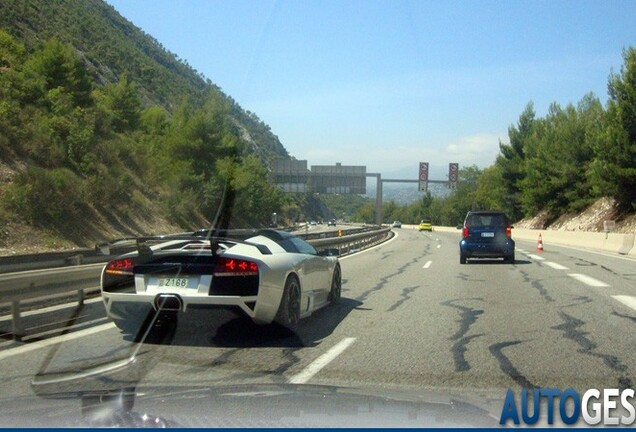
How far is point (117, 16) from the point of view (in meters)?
147

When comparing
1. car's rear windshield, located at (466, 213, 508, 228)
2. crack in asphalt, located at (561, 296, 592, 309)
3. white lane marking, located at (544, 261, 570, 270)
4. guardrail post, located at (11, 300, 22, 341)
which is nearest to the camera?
guardrail post, located at (11, 300, 22, 341)

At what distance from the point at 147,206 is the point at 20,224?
55.0ft

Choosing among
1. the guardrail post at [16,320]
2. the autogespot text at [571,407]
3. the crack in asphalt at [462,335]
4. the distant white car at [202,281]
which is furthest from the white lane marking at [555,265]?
the guardrail post at [16,320]

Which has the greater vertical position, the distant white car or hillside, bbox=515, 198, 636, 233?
hillside, bbox=515, 198, 636, 233

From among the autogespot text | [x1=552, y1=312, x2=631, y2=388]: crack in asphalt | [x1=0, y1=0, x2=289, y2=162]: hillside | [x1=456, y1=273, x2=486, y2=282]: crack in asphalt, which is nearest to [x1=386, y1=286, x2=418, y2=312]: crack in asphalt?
[x1=456, y1=273, x2=486, y2=282]: crack in asphalt

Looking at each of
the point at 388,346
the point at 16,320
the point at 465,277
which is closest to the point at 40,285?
the point at 16,320

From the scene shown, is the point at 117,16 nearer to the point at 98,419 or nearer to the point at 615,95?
the point at 615,95

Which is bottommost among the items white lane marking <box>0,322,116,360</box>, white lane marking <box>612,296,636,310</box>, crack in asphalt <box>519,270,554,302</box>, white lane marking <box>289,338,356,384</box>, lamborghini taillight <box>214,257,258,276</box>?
white lane marking <box>0,322,116,360</box>

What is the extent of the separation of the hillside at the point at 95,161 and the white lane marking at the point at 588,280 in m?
23.2

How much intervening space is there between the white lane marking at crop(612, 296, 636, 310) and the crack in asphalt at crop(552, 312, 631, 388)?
5.40ft

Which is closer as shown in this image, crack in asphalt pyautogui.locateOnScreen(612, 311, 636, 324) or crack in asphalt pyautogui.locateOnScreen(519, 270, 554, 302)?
crack in asphalt pyautogui.locateOnScreen(612, 311, 636, 324)

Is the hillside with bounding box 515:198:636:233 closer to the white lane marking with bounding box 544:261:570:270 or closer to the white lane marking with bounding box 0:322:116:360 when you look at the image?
the white lane marking with bounding box 544:261:570:270

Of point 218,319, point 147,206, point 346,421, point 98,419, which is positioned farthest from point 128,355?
point 147,206

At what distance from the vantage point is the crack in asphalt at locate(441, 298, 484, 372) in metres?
7.56
